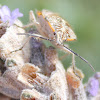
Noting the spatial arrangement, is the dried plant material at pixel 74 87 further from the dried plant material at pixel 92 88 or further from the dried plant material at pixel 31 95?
the dried plant material at pixel 31 95

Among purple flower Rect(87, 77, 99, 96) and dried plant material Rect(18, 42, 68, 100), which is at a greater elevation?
purple flower Rect(87, 77, 99, 96)

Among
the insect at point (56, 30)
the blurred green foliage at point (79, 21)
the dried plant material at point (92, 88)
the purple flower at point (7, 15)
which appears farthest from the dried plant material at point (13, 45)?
the blurred green foliage at point (79, 21)

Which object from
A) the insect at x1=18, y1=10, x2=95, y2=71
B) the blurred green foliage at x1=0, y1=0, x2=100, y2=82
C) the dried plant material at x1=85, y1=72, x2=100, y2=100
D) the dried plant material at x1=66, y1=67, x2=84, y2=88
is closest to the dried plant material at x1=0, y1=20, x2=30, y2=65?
the insect at x1=18, y1=10, x2=95, y2=71

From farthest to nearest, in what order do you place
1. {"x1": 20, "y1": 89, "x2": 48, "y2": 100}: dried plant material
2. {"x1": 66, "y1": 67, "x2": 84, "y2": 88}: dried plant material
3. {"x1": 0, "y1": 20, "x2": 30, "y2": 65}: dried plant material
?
{"x1": 66, "y1": 67, "x2": 84, "y2": 88}: dried plant material < {"x1": 0, "y1": 20, "x2": 30, "y2": 65}: dried plant material < {"x1": 20, "y1": 89, "x2": 48, "y2": 100}: dried plant material

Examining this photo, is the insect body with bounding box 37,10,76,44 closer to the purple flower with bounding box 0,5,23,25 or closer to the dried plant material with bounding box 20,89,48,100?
the purple flower with bounding box 0,5,23,25

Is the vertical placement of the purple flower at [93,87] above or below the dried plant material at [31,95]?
above

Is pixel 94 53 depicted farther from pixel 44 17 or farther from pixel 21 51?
pixel 21 51

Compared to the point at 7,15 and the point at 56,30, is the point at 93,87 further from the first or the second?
the point at 7,15

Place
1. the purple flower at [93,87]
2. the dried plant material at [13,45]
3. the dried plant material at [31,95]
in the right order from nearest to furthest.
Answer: the dried plant material at [31,95]
the dried plant material at [13,45]
the purple flower at [93,87]

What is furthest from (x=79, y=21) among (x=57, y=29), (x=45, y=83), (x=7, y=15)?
(x=45, y=83)

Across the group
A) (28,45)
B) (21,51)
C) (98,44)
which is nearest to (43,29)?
(28,45)

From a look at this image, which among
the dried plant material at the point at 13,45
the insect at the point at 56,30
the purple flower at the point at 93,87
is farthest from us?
the insect at the point at 56,30

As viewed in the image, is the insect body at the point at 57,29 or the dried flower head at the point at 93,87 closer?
the dried flower head at the point at 93,87
